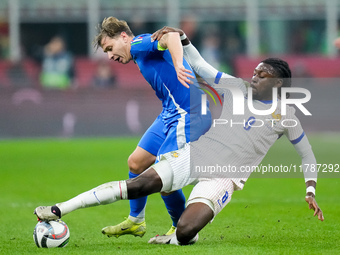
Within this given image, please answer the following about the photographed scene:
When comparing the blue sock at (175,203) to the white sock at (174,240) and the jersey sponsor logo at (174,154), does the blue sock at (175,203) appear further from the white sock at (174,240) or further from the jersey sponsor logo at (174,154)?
the jersey sponsor logo at (174,154)

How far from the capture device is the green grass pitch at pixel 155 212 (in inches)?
267

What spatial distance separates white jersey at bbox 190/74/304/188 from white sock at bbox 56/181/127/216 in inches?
28.6

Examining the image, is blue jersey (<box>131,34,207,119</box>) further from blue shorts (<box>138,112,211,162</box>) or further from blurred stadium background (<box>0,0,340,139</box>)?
blurred stadium background (<box>0,0,340,139</box>)

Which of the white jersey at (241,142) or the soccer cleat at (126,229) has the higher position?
the white jersey at (241,142)

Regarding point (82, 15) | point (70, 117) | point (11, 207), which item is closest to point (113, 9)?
point (82, 15)

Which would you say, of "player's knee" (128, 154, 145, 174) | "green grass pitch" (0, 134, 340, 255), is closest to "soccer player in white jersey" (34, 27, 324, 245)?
"green grass pitch" (0, 134, 340, 255)

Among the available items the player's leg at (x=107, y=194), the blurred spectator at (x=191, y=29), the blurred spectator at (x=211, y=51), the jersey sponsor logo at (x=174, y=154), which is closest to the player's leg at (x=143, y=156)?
the jersey sponsor logo at (x=174, y=154)

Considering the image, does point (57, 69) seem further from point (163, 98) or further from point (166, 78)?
point (166, 78)

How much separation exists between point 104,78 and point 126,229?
13247 millimetres

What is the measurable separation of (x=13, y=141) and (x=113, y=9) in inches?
296

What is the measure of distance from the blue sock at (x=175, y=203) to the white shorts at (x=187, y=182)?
407 mm

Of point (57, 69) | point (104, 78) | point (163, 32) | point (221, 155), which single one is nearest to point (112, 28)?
point (163, 32)

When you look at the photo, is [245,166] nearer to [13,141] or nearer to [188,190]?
[188,190]

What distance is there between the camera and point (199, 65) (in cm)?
718
